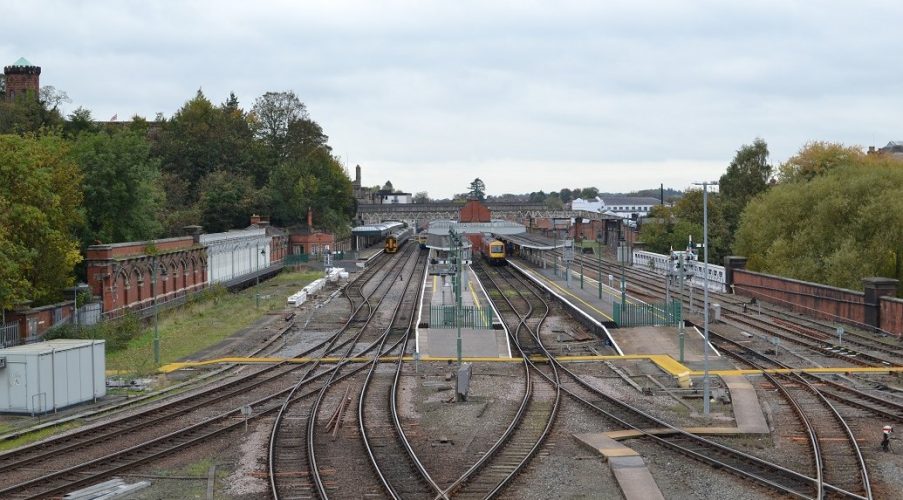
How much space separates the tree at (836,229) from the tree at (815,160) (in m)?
10.5

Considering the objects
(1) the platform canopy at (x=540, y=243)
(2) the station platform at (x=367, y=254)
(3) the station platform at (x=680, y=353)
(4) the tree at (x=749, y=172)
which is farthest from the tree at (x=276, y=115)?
(3) the station platform at (x=680, y=353)

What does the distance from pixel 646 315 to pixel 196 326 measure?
67.1 ft

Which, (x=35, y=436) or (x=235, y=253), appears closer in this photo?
(x=35, y=436)

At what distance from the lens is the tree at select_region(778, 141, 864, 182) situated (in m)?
67.6

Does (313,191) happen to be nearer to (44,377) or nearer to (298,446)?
(44,377)

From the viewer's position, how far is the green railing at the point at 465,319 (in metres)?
37.7

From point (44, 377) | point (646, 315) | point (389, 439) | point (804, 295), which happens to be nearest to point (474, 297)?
point (646, 315)

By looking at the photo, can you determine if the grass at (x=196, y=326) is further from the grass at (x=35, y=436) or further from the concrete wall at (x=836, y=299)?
the concrete wall at (x=836, y=299)

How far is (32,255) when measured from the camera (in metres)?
32.9

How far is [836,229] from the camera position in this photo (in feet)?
160

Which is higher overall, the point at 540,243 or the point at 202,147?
the point at 202,147

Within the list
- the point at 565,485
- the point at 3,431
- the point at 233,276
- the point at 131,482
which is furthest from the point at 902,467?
the point at 233,276

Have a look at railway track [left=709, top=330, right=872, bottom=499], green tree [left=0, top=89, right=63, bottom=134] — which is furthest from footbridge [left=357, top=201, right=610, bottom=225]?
railway track [left=709, top=330, right=872, bottom=499]

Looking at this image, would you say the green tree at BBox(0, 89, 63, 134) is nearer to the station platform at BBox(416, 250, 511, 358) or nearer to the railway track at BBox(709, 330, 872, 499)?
the station platform at BBox(416, 250, 511, 358)
